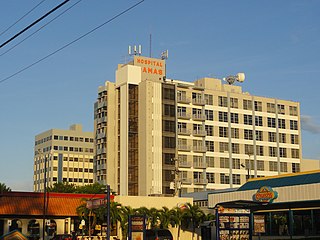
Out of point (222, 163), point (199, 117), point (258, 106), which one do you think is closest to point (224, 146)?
point (222, 163)

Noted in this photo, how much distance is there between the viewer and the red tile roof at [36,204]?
6406 cm

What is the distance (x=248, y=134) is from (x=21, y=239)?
106 metres

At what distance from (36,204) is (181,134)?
183ft

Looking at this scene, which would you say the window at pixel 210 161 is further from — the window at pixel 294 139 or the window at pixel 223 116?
the window at pixel 294 139

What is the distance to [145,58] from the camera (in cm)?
12206

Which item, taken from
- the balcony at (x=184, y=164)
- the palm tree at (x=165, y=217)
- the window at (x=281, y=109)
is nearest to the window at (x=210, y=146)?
the balcony at (x=184, y=164)

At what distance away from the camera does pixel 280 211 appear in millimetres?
48031

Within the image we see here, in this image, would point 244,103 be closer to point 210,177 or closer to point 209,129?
point 209,129

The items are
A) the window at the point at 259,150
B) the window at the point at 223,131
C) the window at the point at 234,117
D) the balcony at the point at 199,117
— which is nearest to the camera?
the balcony at the point at 199,117

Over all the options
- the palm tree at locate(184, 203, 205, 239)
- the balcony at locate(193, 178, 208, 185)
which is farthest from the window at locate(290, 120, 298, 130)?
the palm tree at locate(184, 203, 205, 239)

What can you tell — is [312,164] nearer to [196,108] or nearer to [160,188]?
[196,108]

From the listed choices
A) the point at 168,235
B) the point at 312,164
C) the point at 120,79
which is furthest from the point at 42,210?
the point at 312,164

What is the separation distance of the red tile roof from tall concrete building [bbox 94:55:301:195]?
42.0 metres

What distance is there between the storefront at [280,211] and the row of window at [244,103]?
6924 cm
